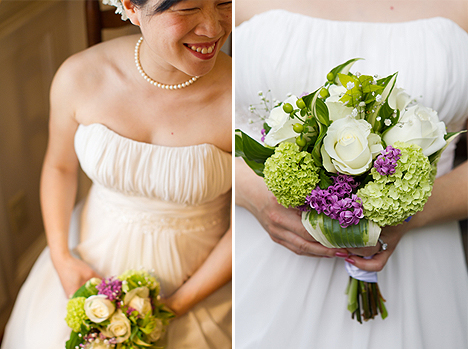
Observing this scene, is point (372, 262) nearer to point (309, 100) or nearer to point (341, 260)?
point (341, 260)

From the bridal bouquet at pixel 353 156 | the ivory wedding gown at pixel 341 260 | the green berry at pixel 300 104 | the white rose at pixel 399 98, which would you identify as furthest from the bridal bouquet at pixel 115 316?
the white rose at pixel 399 98

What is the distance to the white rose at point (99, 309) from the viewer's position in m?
0.74

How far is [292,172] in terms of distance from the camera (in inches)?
24.6

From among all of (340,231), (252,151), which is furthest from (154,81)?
(340,231)

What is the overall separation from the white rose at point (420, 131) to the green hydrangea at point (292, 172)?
14 cm

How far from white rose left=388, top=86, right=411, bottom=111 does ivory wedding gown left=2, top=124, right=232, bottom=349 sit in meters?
0.32

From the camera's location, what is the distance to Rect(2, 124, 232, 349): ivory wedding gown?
0.79 metres

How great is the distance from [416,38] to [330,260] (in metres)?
0.54

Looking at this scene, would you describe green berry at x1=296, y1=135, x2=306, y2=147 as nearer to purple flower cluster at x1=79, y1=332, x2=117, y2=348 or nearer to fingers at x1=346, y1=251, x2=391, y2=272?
fingers at x1=346, y1=251, x2=391, y2=272

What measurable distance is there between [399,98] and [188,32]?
14.9 inches

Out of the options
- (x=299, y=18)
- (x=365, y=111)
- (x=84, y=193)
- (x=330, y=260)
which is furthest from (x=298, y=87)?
(x=84, y=193)

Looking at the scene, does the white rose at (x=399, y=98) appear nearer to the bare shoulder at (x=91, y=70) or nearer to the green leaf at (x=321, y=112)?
the green leaf at (x=321, y=112)

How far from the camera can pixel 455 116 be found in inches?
36.0

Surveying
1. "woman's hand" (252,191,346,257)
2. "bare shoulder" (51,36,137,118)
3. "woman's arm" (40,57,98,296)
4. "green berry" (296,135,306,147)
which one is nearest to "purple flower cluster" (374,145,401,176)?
"green berry" (296,135,306,147)
